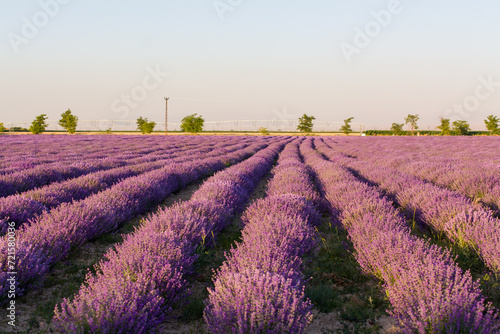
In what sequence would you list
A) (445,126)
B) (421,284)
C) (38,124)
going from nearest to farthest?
(421,284) < (38,124) < (445,126)

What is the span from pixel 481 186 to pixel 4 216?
289 inches

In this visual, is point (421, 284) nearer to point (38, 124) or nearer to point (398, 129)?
point (38, 124)

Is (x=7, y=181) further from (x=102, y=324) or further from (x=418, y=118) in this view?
(x=418, y=118)

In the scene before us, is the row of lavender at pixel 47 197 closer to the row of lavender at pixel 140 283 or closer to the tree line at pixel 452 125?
the row of lavender at pixel 140 283

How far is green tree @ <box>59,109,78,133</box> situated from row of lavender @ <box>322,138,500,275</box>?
5809 centimetres

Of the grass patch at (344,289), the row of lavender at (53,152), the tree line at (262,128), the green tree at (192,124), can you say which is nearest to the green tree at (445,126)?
the tree line at (262,128)

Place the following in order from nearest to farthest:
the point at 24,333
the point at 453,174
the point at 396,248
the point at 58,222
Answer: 1. the point at 24,333
2. the point at 396,248
3. the point at 58,222
4. the point at 453,174

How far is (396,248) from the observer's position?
2.45 m

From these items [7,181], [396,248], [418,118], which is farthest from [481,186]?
[418,118]

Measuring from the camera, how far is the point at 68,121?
52.0m

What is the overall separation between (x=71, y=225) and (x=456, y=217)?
422 centimetres

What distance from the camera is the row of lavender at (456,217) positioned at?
264cm

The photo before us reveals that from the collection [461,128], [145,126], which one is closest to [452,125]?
[461,128]

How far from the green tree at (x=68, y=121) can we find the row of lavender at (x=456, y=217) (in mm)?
58090
